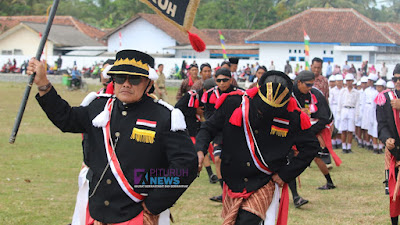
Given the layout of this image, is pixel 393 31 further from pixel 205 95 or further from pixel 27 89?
pixel 27 89

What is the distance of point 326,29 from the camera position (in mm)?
50344

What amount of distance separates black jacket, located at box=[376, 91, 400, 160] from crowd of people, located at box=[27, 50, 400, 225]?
12 millimetres

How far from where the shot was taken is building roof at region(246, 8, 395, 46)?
47625 millimetres

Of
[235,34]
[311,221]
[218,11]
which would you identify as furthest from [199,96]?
[218,11]

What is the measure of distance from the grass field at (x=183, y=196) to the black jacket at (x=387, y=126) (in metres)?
1.43

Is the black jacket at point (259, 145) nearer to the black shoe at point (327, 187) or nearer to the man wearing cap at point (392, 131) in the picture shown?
the man wearing cap at point (392, 131)

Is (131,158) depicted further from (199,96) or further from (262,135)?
(199,96)

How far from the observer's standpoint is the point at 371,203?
9.73m

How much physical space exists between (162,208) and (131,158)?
41 centimetres

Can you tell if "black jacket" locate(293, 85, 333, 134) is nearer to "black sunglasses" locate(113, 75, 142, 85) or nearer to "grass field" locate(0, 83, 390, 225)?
"grass field" locate(0, 83, 390, 225)

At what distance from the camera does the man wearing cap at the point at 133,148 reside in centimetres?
434

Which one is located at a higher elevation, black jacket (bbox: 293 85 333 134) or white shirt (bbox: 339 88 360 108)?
white shirt (bbox: 339 88 360 108)

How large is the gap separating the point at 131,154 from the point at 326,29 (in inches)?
1874

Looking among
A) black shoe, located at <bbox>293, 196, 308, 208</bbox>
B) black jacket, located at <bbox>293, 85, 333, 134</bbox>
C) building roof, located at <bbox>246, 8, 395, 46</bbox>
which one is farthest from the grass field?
building roof, located at <bbox>246, 8, 395, 46</bbox>
